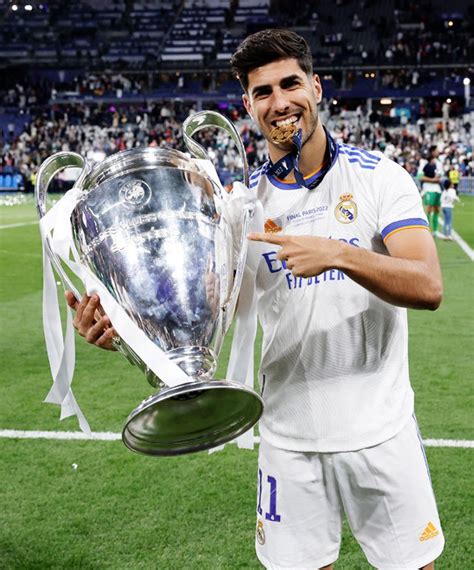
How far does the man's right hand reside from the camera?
1.66 metres

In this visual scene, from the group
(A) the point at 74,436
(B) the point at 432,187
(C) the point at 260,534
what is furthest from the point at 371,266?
(B) the point at 432,187

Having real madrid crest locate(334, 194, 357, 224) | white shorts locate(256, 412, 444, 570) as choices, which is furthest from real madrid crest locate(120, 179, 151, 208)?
white shorts locate(256, 412, 444, 570)

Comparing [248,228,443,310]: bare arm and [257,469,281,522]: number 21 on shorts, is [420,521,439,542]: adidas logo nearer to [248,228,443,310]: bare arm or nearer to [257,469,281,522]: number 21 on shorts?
[257,469,281,522]: number 21 on shorts

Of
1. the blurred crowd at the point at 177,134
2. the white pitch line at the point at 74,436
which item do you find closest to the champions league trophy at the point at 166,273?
the white pitch line at the point at 74,436

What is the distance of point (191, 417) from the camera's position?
163 cm

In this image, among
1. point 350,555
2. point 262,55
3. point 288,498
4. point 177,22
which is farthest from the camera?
point 177,22

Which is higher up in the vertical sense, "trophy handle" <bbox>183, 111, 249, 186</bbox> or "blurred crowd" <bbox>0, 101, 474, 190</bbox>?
"trophy handle" <bbox>183, 111, 249, 186</bbox>

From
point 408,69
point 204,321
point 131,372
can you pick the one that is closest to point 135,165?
point 204,321

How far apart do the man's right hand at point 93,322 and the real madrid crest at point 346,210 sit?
667 millimetres

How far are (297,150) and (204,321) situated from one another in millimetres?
529

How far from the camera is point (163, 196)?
1682mm

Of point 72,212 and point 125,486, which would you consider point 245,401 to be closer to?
point 72,212

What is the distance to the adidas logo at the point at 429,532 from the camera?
6.59 ft

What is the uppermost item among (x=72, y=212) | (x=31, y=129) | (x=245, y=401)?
(x=72, y=212)
